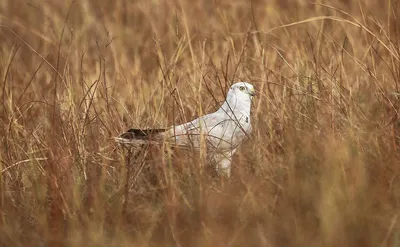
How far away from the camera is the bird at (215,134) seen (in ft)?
11.0

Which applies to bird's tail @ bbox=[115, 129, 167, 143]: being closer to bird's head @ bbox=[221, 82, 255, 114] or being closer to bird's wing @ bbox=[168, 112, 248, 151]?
bird's wing @ bbox=[168, 112, 248, 151]

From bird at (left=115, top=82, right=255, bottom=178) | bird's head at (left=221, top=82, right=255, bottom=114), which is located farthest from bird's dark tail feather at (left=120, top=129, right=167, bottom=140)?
bird's head at (left=221, top=82, right=255, bottom=114)

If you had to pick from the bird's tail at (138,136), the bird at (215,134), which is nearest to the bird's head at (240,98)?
the bird at (215,134)

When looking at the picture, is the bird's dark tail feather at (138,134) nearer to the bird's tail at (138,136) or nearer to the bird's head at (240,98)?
the bird's tail at (138,136)

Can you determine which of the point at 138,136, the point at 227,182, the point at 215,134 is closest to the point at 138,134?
the point at 138,136

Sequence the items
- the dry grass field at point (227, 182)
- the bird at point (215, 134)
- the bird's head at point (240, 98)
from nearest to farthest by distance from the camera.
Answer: the dry grass field at point (227, 182) < the bird at point (215, 134) < the bird's head at point (240, 98)

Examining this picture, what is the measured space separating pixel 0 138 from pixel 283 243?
1.68m

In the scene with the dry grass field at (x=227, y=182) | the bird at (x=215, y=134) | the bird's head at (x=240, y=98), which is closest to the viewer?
the dry grass field at (x=227, y=182)

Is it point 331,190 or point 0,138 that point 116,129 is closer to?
point 0,138

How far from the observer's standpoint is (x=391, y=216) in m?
2.70

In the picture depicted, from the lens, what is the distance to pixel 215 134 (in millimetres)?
3521

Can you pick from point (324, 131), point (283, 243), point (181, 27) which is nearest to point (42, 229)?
point (283, 243)

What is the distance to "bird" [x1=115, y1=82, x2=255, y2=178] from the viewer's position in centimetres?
335

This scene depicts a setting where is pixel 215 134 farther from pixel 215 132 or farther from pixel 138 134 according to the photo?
pixel 138 134
